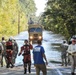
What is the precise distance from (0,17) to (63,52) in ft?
117

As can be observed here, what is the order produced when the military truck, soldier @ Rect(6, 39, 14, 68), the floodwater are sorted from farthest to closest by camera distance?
the military truck
the floodwater
soldier @ Rect(6, 39, 14, 68)

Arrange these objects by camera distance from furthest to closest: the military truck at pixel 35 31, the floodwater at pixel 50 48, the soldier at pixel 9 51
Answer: the military truck at pixel 35 31 < the floodwater at pixel 50 48 < the soldier at pixel 9 51

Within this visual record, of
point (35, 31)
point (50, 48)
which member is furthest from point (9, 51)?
point (50, 48)

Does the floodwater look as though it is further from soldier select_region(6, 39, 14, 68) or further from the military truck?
soldier select_region(6, 39, 14, 68)

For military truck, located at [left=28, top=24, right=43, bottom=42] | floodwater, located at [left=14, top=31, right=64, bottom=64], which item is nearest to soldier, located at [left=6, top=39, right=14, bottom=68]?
floodwater, located at [left=14, top=31, right=64, bottom=64]

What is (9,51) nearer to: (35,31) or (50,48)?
(35,31)

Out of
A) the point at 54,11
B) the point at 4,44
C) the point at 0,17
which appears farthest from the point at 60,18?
the point at 0,17

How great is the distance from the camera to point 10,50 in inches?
794

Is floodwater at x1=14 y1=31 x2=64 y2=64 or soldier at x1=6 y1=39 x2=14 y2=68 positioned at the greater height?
soldier at x1=6 y1=39 x2=14 y2=68

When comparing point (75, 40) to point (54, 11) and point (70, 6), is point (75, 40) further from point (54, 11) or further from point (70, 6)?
point (54, 11)

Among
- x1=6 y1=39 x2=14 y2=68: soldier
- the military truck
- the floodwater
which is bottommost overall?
the floodwater

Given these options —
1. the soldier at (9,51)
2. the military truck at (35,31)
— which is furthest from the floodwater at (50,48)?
the soldier at (9,51)

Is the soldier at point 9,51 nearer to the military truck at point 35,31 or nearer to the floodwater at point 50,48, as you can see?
the floodwater at point 50,48

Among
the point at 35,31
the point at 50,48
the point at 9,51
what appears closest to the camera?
the point at 9,51
